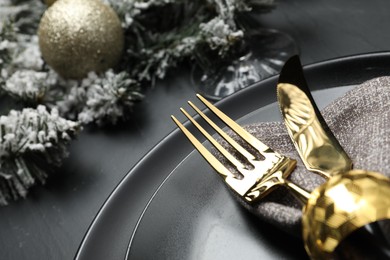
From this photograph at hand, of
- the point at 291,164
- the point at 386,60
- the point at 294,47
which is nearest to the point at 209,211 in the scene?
the point at 291,164

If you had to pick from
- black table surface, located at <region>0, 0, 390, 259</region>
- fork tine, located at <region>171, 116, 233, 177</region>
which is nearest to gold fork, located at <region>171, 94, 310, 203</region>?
fork tine, located at <region>171, 116, 233, 177</region>

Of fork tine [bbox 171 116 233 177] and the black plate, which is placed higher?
fork tine [bbox 171 116 233 177]

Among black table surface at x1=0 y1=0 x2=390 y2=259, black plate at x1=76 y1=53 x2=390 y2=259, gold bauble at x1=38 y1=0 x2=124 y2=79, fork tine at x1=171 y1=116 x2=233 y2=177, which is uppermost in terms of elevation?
gold bauble at x1=38 y1=0 x2=124 y2=79

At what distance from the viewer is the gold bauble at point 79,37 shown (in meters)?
0.54

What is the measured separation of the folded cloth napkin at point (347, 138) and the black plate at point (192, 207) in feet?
0.05

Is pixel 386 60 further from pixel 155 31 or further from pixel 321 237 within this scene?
pixel 155 31

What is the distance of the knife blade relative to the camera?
310 millimetres

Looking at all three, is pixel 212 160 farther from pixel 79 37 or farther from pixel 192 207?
pixel 79 37

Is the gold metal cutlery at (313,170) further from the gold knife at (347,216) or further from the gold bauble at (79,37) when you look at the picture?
the gold bauble at (79,37)

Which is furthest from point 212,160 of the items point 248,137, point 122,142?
point 122,142

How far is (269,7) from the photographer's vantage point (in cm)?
56

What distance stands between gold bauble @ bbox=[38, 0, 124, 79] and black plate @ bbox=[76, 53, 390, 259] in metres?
0.19

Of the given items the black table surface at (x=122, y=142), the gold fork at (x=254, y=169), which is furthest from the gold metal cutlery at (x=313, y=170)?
the black table surface at (x=122, y=142)

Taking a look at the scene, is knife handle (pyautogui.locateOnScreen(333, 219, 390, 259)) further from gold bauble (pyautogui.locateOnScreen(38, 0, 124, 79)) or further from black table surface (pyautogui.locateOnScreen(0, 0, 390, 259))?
gold bauble (pyautogui.locateOnScreen(38, 0, 124, 79))
